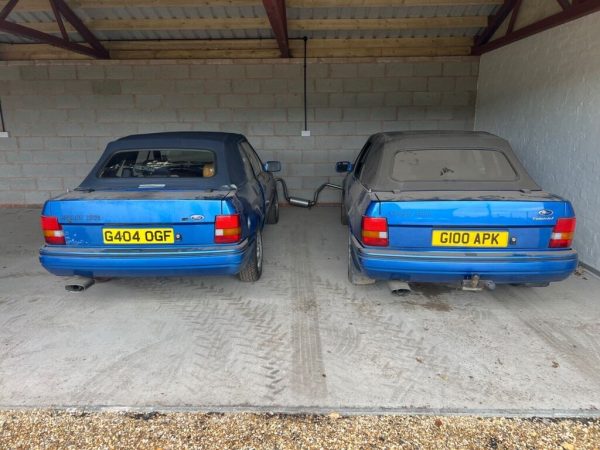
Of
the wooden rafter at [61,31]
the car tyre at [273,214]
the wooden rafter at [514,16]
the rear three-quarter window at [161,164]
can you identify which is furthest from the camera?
the car tyre at [273,214]

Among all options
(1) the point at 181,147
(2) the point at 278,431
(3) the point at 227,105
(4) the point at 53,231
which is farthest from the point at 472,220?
(3) the point at 227,105

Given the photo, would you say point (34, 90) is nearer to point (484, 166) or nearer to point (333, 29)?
point (333, 29)

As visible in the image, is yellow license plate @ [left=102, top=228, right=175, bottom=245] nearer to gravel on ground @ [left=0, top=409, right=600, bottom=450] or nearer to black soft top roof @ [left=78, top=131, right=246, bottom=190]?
black soft top roof @ [left=78, top=131, right=246, bottom=190]

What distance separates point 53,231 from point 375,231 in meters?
2.41

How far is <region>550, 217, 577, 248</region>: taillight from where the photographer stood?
2.87 meters

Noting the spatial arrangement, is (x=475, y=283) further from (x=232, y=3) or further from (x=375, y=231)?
(x=232, y=3)

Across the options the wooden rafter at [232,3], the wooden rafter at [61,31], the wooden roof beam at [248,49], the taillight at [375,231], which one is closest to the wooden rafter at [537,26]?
the wooden roof beam at [248,49]

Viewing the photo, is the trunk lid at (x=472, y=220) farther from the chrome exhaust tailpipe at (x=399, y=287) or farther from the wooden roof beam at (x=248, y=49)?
the wooden roof beam at (x=248, y=49)

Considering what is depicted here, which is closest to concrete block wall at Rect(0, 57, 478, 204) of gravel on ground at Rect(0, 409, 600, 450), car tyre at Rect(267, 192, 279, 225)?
car tyre at Rect(267, 192, 279, 225)

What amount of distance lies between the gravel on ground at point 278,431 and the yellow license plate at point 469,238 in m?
1.18

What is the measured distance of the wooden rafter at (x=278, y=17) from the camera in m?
4.55

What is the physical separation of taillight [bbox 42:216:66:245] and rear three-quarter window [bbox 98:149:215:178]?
30.1 inches

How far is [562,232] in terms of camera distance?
2.88m

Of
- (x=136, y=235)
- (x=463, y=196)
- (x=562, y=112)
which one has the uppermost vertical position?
(x=562, y=112)
